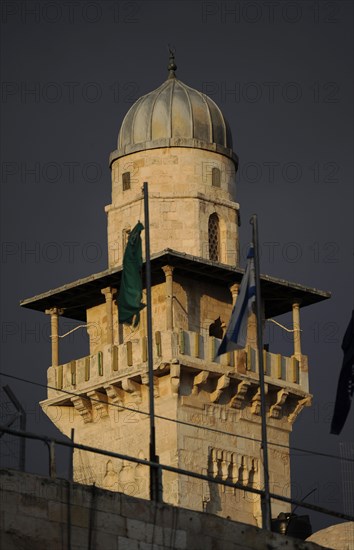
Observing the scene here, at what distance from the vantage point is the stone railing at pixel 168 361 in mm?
59781

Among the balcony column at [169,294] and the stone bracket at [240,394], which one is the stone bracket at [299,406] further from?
the balcony column at [169,294]

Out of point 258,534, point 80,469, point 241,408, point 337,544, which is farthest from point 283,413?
point 258,534

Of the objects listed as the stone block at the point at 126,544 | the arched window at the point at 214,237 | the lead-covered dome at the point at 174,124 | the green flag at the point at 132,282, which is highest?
the lead-covered dome at the point at 174,124

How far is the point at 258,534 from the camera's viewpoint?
38312 mm

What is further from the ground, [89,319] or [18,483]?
[89,319]

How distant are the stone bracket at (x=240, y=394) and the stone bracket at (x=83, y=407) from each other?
4.20 m

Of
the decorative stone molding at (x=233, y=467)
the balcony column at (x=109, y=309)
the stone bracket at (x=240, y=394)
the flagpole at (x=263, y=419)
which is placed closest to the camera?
the flagpole at (x=263, y=419)

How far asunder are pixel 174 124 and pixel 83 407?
8.53m

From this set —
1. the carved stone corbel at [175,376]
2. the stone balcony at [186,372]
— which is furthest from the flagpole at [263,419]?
the stone balcony at [186,372]

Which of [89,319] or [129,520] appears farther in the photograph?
[89,319]

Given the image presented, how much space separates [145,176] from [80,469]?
8502 millimetres

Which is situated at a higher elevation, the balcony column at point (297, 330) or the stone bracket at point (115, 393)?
the balcony column at point (297, 330)

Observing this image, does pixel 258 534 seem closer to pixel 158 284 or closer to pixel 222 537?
pixel 222 537

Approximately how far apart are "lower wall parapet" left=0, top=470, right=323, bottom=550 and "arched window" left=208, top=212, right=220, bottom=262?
81.1ft
